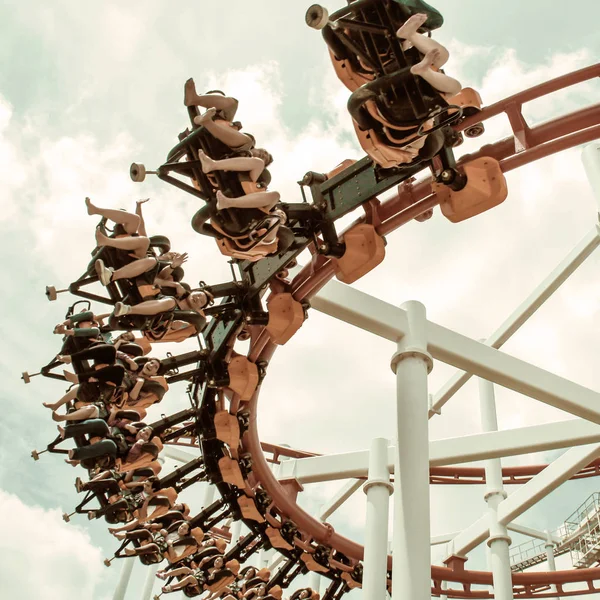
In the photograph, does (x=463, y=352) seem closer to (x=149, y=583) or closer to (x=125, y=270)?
(x=125, y=270)

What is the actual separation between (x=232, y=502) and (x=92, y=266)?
157 inches

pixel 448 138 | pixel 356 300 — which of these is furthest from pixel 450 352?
pixel 448 138

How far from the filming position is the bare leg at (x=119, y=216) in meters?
3.96

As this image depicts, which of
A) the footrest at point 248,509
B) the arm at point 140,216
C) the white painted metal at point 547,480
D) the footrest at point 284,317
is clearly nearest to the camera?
the arm at point 140,216

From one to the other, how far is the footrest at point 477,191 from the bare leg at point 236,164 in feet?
3.40

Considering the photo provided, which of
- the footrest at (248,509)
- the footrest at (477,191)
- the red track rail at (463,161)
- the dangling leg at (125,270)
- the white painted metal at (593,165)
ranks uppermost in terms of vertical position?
the white painted metal at (593,165)

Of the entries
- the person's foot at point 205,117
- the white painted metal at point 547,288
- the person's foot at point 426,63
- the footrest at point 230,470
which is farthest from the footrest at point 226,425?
the person's foot at point 426,63

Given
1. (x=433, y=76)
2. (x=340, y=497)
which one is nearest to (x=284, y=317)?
(x=433, y=76)

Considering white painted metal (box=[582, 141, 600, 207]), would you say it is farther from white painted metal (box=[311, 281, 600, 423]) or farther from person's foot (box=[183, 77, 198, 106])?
person's foot (box=[183, 77, 198, 106])

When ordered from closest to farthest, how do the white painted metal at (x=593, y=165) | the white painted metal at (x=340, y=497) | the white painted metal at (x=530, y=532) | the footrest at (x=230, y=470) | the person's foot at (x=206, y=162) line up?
the person's foot at (x=206, y=162), the white painted metal at (x=593, y=165), the footrest at (x=230, y=470), the white painted metal at (x=340, y=497), the white painted metal at (x=530, y=532)

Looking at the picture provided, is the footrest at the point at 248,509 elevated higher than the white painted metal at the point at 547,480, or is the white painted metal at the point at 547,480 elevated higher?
the white painted metal at the point at 547,480

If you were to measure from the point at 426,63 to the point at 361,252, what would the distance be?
1.77m

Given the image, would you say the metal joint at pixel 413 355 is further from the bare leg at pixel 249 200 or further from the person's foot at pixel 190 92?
the person's foot at pixel 190 92

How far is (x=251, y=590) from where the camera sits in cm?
854
